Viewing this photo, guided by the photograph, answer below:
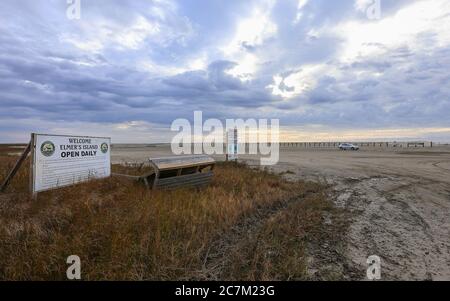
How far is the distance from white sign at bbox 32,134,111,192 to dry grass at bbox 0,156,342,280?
415 mm

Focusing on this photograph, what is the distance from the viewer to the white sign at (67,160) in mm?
6902

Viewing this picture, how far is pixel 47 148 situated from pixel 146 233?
4467 millimetres

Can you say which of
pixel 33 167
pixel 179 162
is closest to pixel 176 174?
pixel 179 162

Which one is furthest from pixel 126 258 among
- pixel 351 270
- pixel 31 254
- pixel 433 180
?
pixel 433 180

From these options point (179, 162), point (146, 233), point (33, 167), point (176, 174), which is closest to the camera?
point (146, 233)

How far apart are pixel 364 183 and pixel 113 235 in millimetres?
10260

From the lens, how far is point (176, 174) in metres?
8.20

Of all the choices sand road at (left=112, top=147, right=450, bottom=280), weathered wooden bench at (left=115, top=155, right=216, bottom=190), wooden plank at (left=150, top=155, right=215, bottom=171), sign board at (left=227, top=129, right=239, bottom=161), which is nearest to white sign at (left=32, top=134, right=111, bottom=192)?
weathered wooden bench at (left=115, top=155, right=216, bottom=190)

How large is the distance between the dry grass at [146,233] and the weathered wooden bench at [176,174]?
1.31 feet

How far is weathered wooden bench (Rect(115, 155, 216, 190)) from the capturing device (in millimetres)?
7305

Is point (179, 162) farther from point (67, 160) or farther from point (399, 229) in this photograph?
point (399, 229)

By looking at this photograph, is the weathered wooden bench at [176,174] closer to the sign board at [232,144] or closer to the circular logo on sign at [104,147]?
the circular logo on sign at [104,147]
